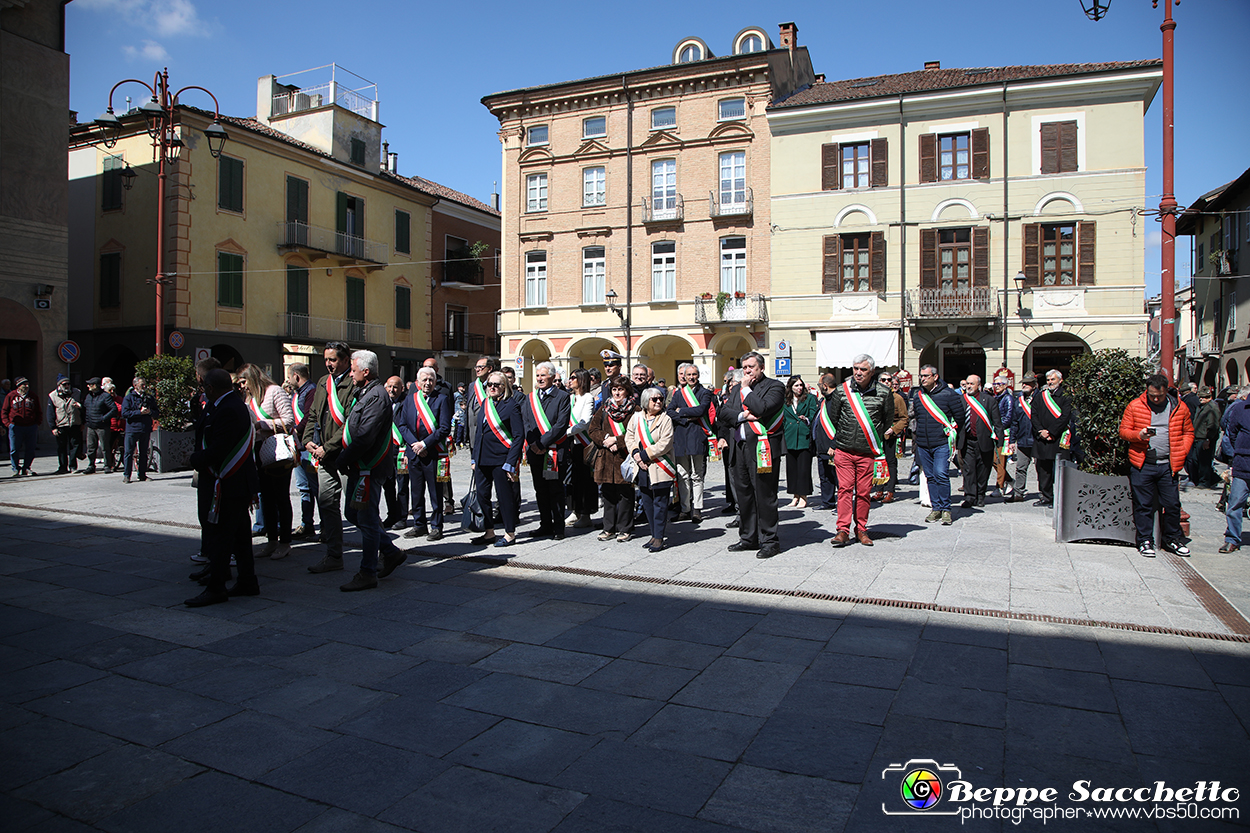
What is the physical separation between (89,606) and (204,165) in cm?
2501

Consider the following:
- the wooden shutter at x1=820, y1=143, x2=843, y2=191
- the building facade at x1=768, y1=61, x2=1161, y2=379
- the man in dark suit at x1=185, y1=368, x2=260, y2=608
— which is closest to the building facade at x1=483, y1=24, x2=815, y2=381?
the building facade at x1=768, y1=61, x2=1161, y2=379

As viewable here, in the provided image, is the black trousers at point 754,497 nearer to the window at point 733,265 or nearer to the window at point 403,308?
the window at point 733,265

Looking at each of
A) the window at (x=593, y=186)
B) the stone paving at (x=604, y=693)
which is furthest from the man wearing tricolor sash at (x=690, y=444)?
the window at (x=593, y=186)

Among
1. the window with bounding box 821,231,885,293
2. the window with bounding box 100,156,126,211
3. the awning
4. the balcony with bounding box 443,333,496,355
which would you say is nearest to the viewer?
the awning

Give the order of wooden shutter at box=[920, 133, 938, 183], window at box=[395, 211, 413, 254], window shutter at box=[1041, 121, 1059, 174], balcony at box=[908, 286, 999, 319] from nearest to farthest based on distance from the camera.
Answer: window shutter at box=[1041, 121, 1059, 174], balcony at box=[908, 286, 999, 319], wooden shutter at box=[920, 133, 938, 183], window at box=[395, 211, 413, 254]

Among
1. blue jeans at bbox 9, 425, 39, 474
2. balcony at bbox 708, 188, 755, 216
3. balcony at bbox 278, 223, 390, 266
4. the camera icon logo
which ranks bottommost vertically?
the camera icon logo

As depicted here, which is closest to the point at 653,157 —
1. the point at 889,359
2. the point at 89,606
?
the point at 889,359

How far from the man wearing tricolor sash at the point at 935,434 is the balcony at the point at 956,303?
53.8ft

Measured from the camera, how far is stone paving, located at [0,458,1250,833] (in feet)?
10.2

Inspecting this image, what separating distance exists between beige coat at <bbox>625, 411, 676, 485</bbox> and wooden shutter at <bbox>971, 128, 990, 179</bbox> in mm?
21693

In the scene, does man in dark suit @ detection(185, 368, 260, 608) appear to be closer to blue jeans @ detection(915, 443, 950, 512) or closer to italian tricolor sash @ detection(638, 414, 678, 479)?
italian tricolor sash @ detection(638, 414, 678, 479)

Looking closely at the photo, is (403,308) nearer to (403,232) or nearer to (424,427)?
(403,232)

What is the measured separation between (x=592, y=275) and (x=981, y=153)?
14.2 m

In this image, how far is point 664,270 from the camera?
2973cm
